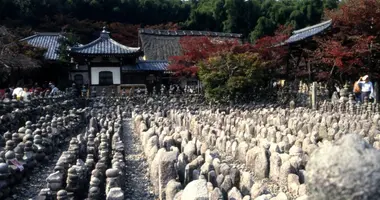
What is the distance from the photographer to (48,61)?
19391 mm

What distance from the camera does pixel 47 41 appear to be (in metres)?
22.9

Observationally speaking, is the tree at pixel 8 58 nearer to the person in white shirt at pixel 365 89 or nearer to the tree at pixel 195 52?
the tree at pixel 195 52

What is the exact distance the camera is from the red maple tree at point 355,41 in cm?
1218

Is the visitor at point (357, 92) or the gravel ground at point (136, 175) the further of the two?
the visitor at point (357, 92)

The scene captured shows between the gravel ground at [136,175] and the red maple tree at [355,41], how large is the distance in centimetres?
765

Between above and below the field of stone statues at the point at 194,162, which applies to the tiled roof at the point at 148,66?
above

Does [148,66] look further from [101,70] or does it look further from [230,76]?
[230,76]

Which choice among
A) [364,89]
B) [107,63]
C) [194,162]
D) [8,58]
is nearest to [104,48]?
[107,63]

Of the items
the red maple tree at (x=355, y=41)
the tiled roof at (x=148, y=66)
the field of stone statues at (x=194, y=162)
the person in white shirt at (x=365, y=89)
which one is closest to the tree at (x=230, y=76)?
the red maple tree at (x=355, y=41)

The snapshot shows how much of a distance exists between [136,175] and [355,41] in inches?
381

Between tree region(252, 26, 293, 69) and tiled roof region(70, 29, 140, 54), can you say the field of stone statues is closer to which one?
tree region(252, 26, 293, 69)

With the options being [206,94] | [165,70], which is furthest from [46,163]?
[165,70]

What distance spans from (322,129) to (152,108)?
7.33 m

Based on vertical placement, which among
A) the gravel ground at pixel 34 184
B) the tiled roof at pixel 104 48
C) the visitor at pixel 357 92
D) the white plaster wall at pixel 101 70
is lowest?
the gravel ground at pixel 34 184
